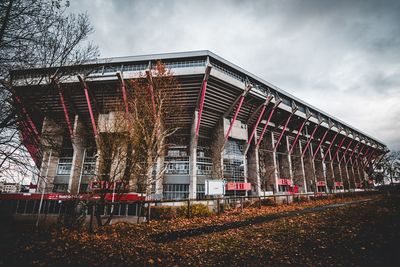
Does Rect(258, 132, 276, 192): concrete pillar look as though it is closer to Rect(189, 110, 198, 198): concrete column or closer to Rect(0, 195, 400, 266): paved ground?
Rect(189, 110, 198, 198): concrete column

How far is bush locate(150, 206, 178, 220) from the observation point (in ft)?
37.3

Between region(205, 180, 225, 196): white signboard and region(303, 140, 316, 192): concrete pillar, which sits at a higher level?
region(303, 140, 316, 192): concrete pillar

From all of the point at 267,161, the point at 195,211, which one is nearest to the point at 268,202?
the point at 195,211

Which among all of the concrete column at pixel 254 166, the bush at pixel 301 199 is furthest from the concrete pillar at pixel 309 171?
the bush at pixel 301 199

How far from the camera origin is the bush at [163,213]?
1138cm

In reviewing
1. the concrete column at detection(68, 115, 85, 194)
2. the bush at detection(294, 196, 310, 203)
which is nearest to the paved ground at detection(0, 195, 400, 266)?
the bush at detection(294, 196, 310, 203)

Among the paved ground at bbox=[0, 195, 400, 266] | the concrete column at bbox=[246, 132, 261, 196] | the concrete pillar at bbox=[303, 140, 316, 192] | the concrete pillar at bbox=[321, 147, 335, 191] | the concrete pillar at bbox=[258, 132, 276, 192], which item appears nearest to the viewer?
the paved ground at bbox=[0, 195, 400, 266]

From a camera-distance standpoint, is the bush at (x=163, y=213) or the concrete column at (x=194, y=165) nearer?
the bush at (x=163, y=213)

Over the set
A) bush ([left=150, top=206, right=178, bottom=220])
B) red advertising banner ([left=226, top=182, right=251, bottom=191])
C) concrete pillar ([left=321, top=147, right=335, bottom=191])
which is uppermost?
concrete pillar ([left=321, top=147, right=335, bottom=191])

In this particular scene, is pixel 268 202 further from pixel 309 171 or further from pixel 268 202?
pixel 309 171

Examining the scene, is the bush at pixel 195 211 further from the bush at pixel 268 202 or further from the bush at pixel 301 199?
the bush at pixel 301 199

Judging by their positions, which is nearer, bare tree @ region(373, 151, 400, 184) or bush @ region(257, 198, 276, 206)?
bush @ region(257, 198, 276, 206)

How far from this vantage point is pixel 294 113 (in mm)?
34531

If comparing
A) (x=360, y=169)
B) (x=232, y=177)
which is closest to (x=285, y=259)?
(x=232, y=177)
